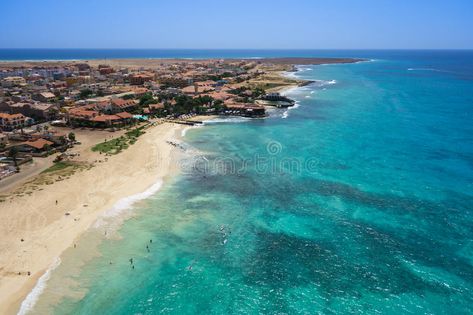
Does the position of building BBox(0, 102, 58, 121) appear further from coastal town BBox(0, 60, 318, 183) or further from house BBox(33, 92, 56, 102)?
house BBox(33, 92, 56, 102)

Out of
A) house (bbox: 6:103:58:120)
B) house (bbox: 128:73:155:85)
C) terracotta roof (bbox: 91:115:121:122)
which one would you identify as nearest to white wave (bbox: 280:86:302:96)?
house (bbox: 128:73:155:85)

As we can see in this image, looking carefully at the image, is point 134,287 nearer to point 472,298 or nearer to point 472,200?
point 472,298

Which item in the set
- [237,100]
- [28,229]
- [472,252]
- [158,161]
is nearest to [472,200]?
[472,252]

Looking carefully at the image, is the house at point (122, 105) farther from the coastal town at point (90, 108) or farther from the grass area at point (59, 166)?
the grass area at point (59, 166)

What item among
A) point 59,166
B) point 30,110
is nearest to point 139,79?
point 30,110

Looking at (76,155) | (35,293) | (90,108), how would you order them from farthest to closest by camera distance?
(90,108) → (76,155) → (35,293)

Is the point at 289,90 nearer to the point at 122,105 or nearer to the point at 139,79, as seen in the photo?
the point at 139,79
